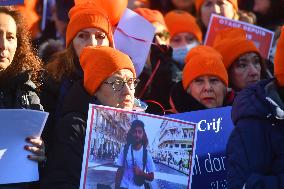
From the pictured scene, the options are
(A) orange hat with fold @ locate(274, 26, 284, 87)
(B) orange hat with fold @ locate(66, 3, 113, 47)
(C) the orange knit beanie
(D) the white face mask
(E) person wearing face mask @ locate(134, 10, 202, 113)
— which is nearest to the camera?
(A) orange hat with fold @ locate(274, 26, 284, 87)

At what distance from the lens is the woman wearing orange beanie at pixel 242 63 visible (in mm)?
6219

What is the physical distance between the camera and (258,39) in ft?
23.4

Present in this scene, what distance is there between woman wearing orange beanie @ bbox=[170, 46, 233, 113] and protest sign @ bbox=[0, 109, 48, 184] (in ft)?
5.04

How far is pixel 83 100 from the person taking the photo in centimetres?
→ 486

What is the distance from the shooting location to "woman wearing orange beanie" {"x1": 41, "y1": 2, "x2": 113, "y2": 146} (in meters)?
5.43

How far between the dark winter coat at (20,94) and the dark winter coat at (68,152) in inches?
7.0

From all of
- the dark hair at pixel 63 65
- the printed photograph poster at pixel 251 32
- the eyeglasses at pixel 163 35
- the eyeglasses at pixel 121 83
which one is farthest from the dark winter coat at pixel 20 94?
the printed photograph poster at pixel 251 32

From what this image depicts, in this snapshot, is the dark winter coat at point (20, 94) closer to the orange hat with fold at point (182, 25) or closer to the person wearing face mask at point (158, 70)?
the person wearing face mask at point (158, 70)

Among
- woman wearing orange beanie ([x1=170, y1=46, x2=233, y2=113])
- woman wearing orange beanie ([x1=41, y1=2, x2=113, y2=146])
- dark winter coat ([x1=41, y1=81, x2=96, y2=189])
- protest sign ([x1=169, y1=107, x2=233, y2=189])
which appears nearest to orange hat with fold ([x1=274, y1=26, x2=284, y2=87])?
protest sign ([x1=169, y1=107, x2=233, y2=189])

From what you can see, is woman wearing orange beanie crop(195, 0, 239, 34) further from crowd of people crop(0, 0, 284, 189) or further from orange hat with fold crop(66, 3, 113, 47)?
orange hat with fold crop(66, 3, 113, 47)

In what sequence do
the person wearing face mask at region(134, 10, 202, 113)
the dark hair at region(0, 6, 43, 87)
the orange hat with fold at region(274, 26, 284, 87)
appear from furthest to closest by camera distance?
the person wearing face mask at region(134, 10, 202, 113) < the dark hair at region(0, 6, 43, 87) < the orange hat with fold at region(274, 26, 284, 87)

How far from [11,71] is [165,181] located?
1.13 metres

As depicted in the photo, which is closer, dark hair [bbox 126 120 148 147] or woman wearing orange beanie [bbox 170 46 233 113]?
dark hair [bbox 126 120 148 147]

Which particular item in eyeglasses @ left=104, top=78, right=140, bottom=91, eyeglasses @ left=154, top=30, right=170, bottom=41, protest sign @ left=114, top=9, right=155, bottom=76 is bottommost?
eyeglasses @ left=104, top=78, right=140, bottom=91
